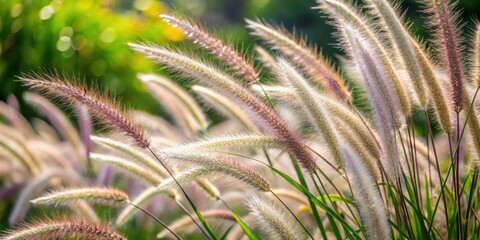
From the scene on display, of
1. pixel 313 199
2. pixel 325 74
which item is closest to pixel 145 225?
pixel 325 74

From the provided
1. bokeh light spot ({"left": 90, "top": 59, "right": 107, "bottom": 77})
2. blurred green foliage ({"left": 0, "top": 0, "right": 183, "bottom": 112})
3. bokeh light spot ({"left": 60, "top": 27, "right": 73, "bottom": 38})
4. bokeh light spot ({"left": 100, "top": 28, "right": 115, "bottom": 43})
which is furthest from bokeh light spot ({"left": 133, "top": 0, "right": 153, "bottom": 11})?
bokeh light spot ({"left": 60, "top": 27, "right": 73, "bottom": 38})

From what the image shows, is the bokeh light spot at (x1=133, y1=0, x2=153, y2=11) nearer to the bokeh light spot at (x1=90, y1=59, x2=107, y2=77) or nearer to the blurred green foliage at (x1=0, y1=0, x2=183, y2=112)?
the blurred green foliage at (x1=0, y1=0, x2=183, y2=112)

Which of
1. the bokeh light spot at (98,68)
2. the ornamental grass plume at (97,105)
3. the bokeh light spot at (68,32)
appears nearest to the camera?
the ornamental grass plume at (97,105)

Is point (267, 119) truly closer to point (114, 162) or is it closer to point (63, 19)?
point (114, 162)

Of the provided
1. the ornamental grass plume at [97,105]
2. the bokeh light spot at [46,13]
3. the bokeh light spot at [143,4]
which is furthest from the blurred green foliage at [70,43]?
the ornamental grass plume at [97,105]

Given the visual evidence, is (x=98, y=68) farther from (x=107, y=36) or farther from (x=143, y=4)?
(x=143, y=4)

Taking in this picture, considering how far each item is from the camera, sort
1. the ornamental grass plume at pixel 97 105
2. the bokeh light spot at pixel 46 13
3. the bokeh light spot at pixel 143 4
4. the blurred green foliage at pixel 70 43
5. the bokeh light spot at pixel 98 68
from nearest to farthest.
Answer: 1. the ornamental grass plume at pixel 97 105
2. the blurred green foliage at pixel 70 43
3. the bokeh light spot at pixel 46 13
4. the bokeh light spot at pixel 98 68
5. the bokeh light spot at pixel 143 4

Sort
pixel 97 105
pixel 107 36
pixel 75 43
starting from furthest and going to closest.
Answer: pixel 107 36, pixel 75 43, pixel 97 105

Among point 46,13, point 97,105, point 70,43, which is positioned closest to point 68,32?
point 70,43

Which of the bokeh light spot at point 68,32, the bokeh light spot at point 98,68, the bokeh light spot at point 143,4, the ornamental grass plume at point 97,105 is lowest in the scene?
the ornamental grass plume at point 97,105

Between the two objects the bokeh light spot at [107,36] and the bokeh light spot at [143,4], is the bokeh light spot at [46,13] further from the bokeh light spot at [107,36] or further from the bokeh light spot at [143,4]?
the bokeh light spot at [143,4]

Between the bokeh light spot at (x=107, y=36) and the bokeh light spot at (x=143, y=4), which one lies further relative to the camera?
the bokeh light spot at (x=143, y=4)
